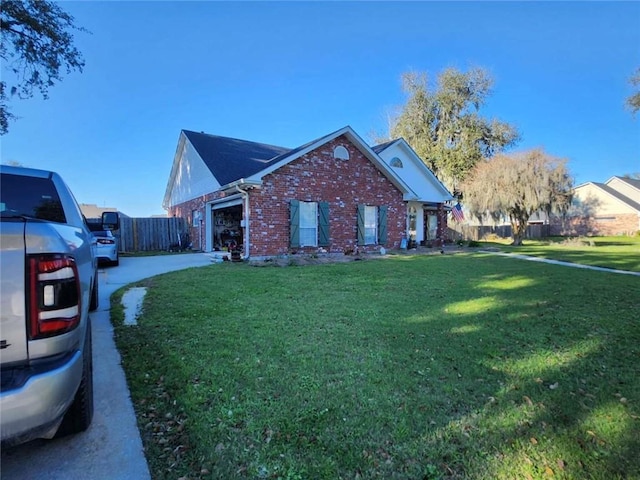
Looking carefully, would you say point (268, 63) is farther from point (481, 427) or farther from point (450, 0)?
point (481, 427)

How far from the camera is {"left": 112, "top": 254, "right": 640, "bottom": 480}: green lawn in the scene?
2.05 meters

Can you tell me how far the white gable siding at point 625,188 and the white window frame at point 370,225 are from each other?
121 feet

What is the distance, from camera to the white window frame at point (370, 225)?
1554 cm

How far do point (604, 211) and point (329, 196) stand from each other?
118 ft

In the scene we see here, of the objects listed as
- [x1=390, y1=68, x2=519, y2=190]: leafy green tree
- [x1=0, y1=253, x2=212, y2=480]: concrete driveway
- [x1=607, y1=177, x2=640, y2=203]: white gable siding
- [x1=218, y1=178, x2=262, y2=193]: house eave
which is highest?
[x1=390, y1=68, x2=519, y2=190]: leafy green tree

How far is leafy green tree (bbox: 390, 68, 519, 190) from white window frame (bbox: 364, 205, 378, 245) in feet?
57.3

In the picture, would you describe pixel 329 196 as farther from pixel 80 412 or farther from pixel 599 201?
pixel 599 201

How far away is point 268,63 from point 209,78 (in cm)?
296

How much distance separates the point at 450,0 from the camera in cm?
1122

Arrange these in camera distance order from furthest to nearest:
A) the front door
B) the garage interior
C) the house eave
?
the front door → the garage interior → the house eave

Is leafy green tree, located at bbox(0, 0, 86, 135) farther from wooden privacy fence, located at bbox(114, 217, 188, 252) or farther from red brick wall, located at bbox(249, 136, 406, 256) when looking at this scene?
red brick wall, located at bbox(249, 136, 406, 256)

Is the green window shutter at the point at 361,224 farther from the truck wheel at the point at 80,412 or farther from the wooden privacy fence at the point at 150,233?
the truck wheel at the point at 80,412

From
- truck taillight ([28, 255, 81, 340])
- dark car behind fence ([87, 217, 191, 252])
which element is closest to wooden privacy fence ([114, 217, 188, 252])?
dark car behind fence ([87, 217, 191, 252])

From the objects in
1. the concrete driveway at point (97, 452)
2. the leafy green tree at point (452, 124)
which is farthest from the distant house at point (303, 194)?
the leafy green tree at point (452, 124)
